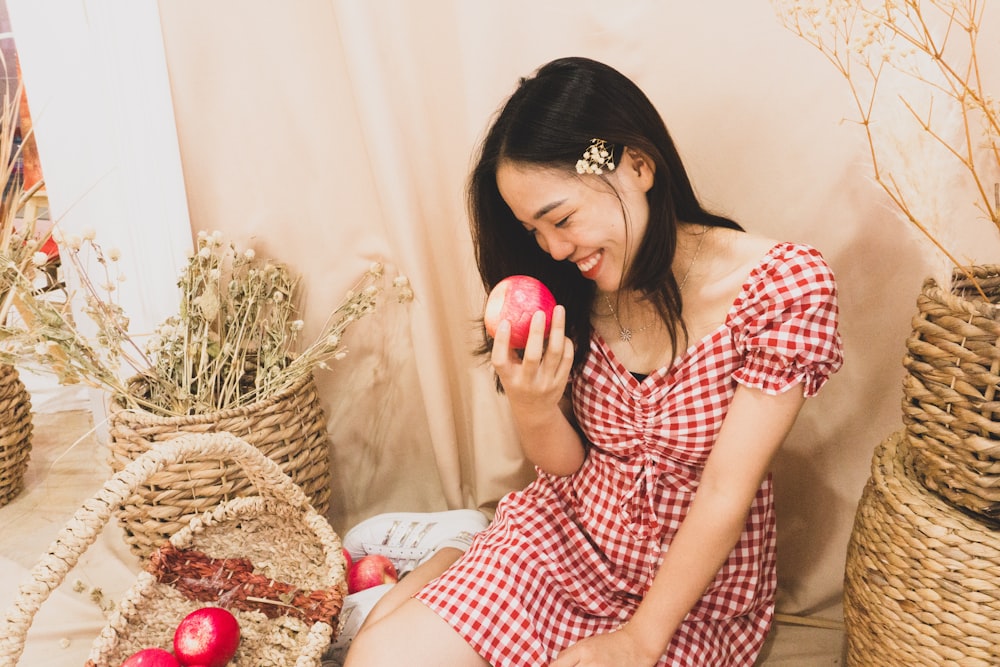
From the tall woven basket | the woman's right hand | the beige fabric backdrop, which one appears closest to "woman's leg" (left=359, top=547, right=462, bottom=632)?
the beige fabric backdrop

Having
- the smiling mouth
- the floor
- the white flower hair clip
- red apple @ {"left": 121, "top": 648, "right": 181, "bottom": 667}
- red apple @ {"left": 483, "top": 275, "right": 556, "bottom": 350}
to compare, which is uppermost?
the white flower hair clip

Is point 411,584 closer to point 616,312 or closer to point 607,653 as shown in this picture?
point 607,653

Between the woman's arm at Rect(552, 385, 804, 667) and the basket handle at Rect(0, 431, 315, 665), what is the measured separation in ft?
1.76

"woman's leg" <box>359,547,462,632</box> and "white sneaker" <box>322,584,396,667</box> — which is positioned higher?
"woman's leg" <box>359,547,462,632</box>

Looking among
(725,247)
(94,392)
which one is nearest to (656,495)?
(725,247)

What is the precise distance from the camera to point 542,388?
109cm

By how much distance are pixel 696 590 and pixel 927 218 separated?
0.55 meters

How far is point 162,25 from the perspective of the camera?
58.1 inches

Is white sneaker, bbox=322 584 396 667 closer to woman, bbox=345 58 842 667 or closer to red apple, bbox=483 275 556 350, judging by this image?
woman, bbox=345 58 842 667

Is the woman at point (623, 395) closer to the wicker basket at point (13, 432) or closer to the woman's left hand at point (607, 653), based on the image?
the woman's left hand at point (607, 653)

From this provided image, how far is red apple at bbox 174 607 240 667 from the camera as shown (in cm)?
114

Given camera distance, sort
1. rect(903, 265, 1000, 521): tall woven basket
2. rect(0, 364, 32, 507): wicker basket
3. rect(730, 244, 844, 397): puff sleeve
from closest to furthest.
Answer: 1. rect(903, 265, 1000, 521): tall woven basket
2. rect(730, 244, 844, 397): puff sleeve
3. rect(0, 364, 32, 507): wicker basket

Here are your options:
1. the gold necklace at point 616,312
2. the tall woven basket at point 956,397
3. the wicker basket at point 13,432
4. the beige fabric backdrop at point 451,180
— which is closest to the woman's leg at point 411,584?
the beige fabric backdrop at point 451,180

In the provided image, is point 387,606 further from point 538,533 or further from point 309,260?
point 309,260
